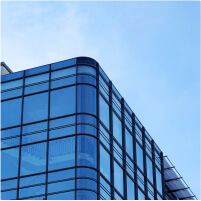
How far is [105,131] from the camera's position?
120 ft

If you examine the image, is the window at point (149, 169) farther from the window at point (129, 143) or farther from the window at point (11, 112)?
the window at point (11, 112)

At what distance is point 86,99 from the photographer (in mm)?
35625

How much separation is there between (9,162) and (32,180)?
2036mm

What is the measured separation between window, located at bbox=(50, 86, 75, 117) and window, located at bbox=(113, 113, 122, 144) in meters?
3.82

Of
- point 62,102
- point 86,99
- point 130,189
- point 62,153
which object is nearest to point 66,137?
point 62,153

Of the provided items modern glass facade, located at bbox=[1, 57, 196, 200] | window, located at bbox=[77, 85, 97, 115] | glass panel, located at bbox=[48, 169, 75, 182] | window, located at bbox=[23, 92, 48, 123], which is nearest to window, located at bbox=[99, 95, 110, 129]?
modern glass facade, located at bbox=[1, 57, 196, 200]

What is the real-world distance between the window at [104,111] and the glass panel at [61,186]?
4.74 m

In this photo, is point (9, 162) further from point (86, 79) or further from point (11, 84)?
point (86, 79)

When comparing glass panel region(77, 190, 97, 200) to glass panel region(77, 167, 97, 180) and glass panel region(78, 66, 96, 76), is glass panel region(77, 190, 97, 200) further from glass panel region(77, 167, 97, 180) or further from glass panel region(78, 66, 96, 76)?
glass panel region(78, 66, 96, 76)

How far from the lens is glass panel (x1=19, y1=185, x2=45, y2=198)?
111ft

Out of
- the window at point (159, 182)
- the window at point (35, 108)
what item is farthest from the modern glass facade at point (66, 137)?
the window at point (159, 182)

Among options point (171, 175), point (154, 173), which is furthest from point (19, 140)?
point (171, 175)

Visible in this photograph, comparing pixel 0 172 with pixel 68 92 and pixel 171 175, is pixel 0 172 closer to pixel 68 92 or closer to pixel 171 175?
pixel 68 92

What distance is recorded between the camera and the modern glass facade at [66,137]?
3369cm
